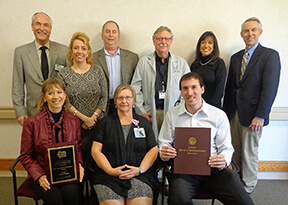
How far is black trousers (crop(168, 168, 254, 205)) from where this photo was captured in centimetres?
192

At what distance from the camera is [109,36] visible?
2.86 m

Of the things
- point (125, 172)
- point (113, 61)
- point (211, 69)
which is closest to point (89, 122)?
point (125, 172)

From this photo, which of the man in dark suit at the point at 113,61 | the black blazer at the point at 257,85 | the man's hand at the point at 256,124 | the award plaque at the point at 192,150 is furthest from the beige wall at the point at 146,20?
the award plaque at the point at 192,150

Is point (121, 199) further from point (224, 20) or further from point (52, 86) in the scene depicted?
point (224, 20)

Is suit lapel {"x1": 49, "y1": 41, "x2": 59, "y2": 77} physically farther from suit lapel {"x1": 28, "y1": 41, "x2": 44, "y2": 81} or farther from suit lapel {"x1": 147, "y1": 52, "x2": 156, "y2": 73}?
suit lapel {"x1": 147, "y1": 52, "x2": 156, "y2": 73}

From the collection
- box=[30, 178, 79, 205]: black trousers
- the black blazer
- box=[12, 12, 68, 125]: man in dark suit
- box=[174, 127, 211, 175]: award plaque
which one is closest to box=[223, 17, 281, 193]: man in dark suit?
the black blazer

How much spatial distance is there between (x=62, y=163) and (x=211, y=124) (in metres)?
1.40

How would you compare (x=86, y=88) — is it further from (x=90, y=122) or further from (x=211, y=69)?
(x=211, y=69)

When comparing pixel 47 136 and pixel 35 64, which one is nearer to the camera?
pixel 47 136

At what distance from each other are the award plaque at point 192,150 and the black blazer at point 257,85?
1153 millimetres

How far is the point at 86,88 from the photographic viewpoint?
2.50m

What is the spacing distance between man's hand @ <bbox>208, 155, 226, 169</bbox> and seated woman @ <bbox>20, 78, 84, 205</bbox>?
1.16 metres

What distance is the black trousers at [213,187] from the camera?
1.92 metres

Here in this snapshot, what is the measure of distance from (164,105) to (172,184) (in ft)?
3.50
